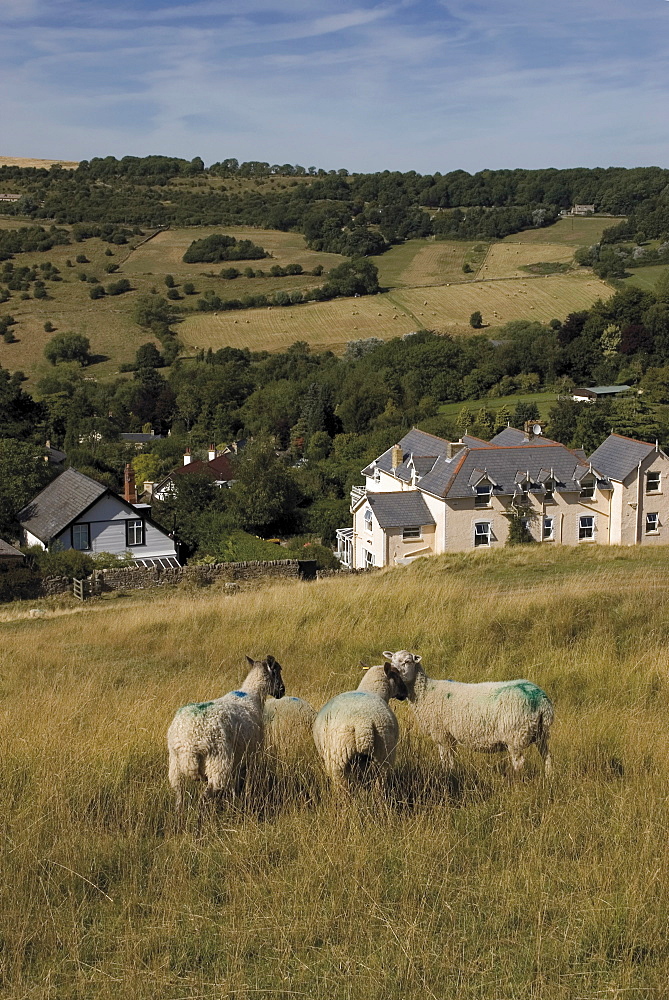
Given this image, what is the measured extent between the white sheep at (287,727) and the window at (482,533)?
32.0 meters

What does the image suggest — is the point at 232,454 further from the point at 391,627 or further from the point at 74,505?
the point at 391,627

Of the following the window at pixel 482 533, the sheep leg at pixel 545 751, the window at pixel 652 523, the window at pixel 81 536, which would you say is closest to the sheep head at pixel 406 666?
the sheep leg at pixel 545 751

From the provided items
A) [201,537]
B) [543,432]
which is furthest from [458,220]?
[201,537]

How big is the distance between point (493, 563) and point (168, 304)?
370ft

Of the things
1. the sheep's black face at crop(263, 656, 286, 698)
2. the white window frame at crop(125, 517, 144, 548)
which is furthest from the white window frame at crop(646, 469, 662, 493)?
the sheep's black face at crop(263, 656, 286, 698)

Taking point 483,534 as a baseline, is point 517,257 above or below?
above

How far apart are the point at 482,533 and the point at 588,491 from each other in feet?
16.5

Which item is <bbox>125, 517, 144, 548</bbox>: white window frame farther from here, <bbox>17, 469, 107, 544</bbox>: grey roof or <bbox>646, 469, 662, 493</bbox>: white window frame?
<bbox>646, 469, 662, 493</bbox>: white window frame

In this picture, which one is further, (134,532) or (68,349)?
(68,349)

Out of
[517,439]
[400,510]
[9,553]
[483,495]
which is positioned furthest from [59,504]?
[517,439]

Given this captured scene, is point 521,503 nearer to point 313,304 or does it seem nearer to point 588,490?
point 588,490

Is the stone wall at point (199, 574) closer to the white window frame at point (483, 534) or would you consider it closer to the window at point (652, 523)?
the white window frame at point (483, 534)

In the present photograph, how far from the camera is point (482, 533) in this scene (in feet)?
126

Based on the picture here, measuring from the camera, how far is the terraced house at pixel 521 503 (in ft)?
124
